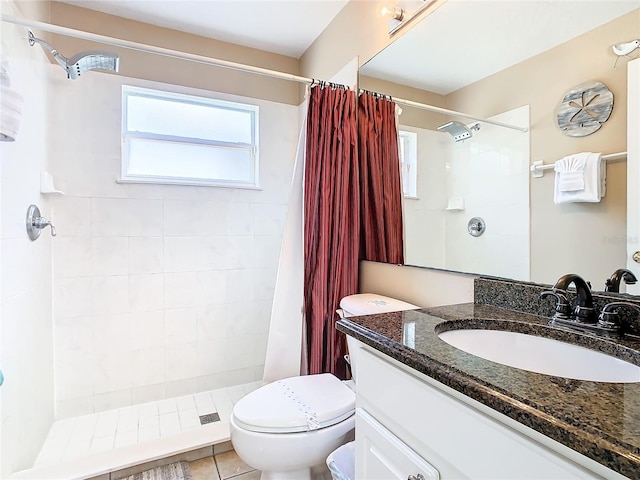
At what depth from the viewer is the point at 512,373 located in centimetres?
61

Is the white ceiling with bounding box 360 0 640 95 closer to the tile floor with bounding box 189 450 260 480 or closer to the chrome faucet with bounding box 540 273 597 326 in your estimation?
the chrome faucet with bounding box 540 273 597 326

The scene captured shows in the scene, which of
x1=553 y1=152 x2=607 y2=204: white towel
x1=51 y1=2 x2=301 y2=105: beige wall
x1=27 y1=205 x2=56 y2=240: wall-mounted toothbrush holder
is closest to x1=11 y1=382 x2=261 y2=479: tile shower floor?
x1=27 y1=205 x2=56 y2=240: wall-mounted toothbrush holder

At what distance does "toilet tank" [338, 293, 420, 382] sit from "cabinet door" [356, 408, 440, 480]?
0.54 m

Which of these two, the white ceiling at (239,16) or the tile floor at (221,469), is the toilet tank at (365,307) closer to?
the tile floor at (221,469)

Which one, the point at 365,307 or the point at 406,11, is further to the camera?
the point at 406,11

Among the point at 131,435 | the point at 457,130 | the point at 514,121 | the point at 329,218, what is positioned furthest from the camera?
the point at 131,435

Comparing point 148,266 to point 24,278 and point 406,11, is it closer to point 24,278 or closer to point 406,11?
point 24,278

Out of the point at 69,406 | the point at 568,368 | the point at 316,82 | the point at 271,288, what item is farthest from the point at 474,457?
the point at 69,406

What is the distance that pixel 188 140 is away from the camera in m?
2.46

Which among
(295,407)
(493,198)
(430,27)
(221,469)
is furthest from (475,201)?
(221,469)

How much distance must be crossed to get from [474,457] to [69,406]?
2444 mm

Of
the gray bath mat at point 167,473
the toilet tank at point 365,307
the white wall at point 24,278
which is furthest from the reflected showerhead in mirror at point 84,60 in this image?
the gray bath mat at point 167,473

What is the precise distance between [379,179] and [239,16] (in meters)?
1.41

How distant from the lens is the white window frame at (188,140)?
226cm
